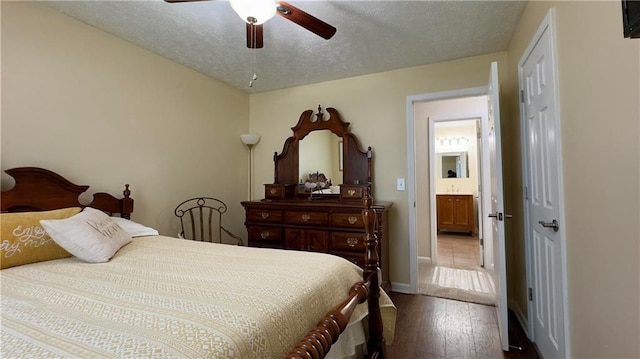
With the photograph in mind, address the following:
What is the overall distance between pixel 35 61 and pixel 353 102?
2.69 meters

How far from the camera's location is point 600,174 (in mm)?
1097

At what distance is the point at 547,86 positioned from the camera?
156 cm

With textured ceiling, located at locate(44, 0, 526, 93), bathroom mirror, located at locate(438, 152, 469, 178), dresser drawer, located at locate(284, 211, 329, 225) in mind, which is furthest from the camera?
→ bathroom mirror, located at locate(438, 152, 469, 178)

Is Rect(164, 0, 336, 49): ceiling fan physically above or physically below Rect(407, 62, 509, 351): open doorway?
above

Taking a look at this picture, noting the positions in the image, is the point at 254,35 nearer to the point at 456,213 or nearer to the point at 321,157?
the point at 321,157

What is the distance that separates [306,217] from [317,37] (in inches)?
65.5

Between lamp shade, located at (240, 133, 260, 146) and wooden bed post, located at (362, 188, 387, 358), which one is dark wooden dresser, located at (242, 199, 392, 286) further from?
wooden bed post, located at (362, 188, 387, 358)

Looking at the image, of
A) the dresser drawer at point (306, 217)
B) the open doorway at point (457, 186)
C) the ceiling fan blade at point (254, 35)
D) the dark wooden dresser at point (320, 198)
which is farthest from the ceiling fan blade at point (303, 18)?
the open doorway at point (457, 186)

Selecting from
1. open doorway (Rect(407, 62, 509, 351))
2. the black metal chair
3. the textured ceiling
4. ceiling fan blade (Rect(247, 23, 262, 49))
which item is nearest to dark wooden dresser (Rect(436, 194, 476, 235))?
open doorway (Rect(407, 62, 509, 351))

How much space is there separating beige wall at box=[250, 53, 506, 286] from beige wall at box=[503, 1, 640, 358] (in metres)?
1.38

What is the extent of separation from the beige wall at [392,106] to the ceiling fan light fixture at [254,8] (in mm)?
1907

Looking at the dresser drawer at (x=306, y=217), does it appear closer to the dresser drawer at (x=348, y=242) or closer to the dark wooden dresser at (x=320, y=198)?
the dark wooden dresser at (x=320, y=198)

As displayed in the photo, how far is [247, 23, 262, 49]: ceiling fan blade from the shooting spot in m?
1.72

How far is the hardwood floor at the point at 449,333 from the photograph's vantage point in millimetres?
1882
